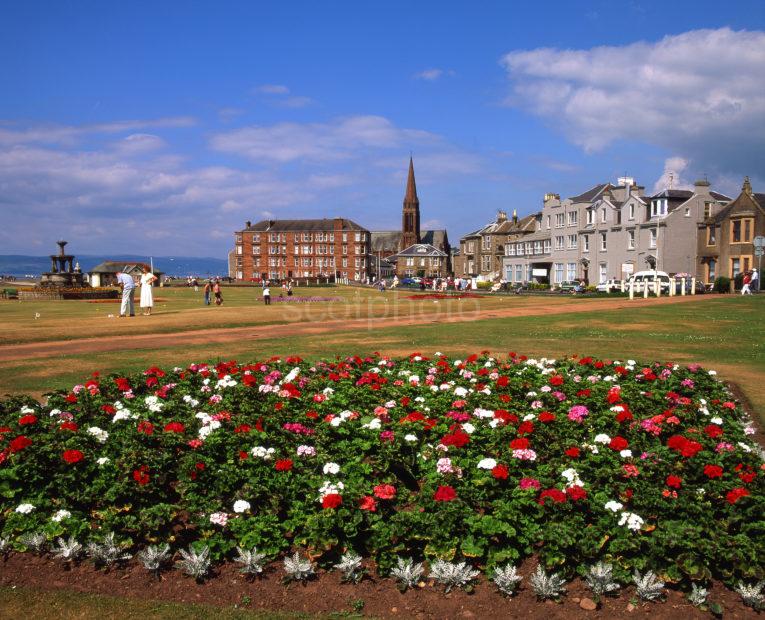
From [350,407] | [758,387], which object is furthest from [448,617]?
[758,387]

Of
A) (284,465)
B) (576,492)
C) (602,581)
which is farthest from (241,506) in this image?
(602,581)

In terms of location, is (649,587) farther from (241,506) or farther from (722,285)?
(722,285)

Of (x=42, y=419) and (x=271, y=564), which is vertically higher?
(x=42, y=419)

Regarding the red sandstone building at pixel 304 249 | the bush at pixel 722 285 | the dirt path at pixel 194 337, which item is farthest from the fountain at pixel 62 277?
the red sandstone building at pixel 304 249

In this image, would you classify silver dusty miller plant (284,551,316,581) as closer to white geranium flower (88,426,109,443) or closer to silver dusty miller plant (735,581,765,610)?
white geranium flower (88,426,109,443)

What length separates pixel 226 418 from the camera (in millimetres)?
8906

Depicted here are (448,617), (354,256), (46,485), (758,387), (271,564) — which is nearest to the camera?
(448,617)

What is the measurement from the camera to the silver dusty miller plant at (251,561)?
588 centimetres

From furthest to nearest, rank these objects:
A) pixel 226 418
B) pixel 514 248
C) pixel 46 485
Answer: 1. pixel 514 248
2. pixel 226 418
3. pixel 46 485

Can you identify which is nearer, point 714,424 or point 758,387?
point 714,424

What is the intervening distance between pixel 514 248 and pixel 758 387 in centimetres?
8427

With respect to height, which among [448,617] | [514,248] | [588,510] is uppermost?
[514,248]

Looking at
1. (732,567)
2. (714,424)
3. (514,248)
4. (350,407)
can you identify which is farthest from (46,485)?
(514,248)

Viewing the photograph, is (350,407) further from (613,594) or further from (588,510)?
(613,594)
